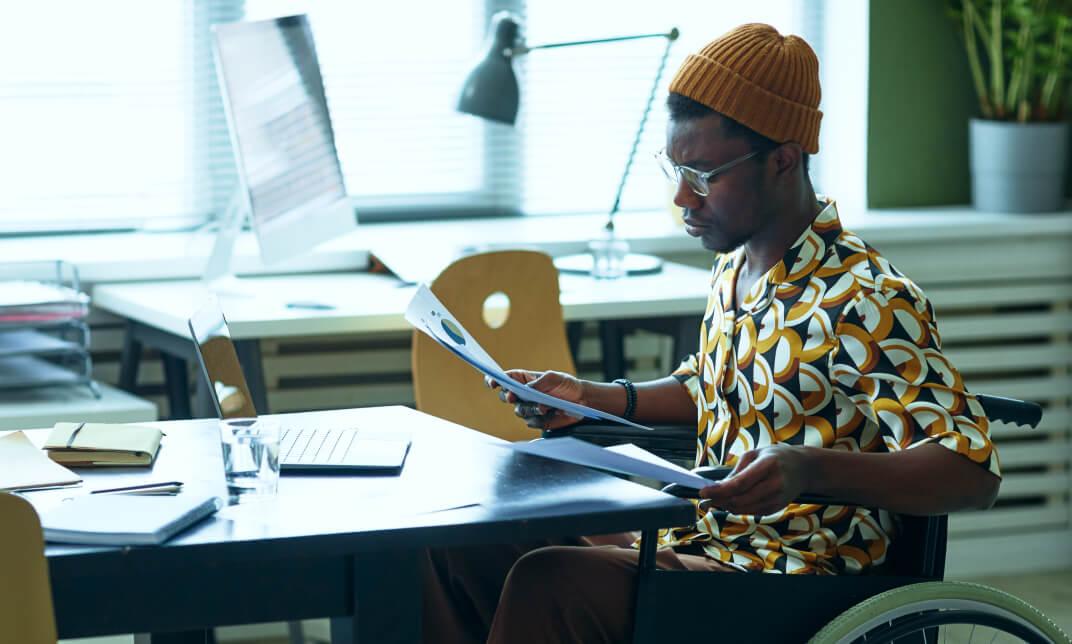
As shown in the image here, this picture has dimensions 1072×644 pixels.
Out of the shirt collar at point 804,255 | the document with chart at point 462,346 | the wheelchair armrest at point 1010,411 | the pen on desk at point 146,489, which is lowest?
the wheelchair armrest at point 1010,411

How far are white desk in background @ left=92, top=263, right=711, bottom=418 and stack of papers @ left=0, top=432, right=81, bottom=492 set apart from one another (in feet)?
3.02

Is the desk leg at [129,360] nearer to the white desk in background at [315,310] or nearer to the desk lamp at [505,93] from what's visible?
the white desk in background at [315,310]

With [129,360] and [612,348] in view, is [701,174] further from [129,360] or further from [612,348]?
[129,360]

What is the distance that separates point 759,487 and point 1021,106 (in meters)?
2.30

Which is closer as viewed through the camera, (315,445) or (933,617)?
(933,617)

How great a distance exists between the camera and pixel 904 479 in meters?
1.55

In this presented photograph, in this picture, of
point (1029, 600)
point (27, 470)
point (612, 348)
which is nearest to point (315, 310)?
point (612, 348)

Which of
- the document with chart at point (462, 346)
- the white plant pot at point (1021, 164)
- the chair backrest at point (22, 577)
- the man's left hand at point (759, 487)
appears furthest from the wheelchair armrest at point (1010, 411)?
the white plant pot at point (1021, 164)

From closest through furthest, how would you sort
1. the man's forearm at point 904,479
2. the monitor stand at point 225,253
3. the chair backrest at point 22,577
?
the chair backrest at point 22,577 → the man's forearm at point 904,479 → the monitor stand at point 225,253

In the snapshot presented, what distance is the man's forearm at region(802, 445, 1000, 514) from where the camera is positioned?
60.8 inches

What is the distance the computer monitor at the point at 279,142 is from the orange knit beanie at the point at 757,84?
3.55 feet

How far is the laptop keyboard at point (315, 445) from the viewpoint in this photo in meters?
1.58

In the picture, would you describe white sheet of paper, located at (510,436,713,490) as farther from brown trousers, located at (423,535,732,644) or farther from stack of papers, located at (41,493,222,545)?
stack of papers, located at (41,493,222,545)

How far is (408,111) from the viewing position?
347cm
